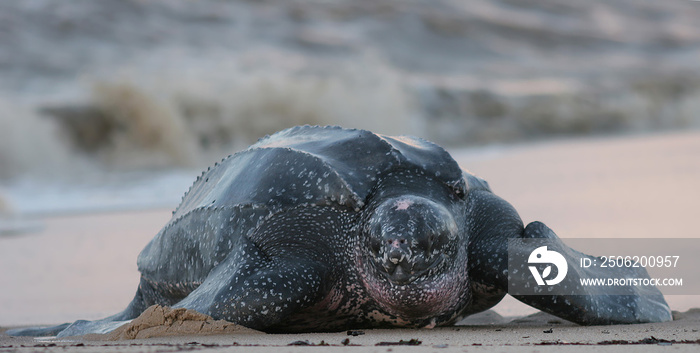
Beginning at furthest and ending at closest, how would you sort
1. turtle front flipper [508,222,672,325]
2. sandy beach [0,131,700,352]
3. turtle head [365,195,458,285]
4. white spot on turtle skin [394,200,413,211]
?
turtle front flipper [508,222,672,325], white spot on turtle skin [394,200,413,211], turtle head [365,195,458,285], sandy beach [0,131,700,352]

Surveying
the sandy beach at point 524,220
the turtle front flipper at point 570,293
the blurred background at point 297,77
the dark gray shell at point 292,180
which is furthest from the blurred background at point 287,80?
the turtle front flipper at point 570,293

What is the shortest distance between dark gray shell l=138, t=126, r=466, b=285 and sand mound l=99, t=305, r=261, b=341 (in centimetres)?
45

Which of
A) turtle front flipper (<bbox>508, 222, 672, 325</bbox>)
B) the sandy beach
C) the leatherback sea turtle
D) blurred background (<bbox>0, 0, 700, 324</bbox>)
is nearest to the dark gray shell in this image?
the leatherback sea turtle

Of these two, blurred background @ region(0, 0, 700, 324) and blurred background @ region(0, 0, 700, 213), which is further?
blurred background @ region(0, 0, 700, 213)

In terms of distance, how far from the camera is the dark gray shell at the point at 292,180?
336 centimetres

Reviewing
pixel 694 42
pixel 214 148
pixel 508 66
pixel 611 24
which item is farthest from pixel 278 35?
pixel 694 42

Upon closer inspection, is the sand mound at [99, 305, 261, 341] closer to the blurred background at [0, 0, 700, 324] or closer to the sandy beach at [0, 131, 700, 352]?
the sandy beach at [0, 131, 700, 352]

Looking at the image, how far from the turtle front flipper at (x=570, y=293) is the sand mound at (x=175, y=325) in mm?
1077

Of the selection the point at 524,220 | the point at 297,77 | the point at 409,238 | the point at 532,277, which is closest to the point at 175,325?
the point at 409,238

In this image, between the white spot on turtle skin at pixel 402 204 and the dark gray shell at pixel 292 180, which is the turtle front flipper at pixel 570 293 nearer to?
the dark gray shell at pixel 292 180

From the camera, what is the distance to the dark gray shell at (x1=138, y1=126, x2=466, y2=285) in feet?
11.0

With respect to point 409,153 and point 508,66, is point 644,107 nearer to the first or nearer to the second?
point 508,66

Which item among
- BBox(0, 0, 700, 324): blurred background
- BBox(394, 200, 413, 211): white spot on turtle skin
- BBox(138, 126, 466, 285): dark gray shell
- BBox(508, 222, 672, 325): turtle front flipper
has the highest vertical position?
BBox(0, 0, 700, 324): blurred background

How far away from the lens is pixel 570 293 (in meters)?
3.33
